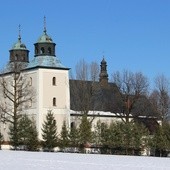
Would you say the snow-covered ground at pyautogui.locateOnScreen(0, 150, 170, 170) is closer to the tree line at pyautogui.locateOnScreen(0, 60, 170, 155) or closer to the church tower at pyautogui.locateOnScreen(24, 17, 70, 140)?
the tree line at pyautogui.locateOnScreen(0, 60, 170, 155)

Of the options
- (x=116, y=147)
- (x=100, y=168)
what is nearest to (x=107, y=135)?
(x=116, y=147)

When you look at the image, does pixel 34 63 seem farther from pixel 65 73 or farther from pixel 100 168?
pixel 100 168

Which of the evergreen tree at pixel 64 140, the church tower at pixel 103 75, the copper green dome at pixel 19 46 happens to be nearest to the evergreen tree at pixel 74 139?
the evergreen tree at pixel 64 140

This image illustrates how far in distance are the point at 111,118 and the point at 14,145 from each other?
36.6 metres

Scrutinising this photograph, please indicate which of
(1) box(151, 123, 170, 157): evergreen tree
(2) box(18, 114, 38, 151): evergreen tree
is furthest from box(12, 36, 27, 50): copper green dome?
(1) box(151, 123, 170, 157): evergreen tree

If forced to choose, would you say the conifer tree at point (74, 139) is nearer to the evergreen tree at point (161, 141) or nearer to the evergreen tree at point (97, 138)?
the evergreen tree at point (97, 138)

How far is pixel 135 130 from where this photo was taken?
2645 inches

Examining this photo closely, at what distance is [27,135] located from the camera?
7019cm

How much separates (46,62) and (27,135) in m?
26.4

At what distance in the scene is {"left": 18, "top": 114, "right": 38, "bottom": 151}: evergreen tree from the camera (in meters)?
69.5

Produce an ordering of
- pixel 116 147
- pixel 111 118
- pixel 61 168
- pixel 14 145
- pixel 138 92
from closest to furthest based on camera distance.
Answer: pixel 61 168 → pixel 116 147 → pixel 14 145 → pixel 138 92 → pixel 111 118

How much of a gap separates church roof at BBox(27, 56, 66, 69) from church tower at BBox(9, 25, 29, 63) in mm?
4045

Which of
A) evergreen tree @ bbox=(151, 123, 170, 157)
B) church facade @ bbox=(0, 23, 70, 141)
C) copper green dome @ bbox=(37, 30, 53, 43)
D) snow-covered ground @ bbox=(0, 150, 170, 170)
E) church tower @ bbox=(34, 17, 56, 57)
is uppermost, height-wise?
copper green dome @ bbox=(37, 30, 53, 43)

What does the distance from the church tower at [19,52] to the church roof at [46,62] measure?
13.3ft
